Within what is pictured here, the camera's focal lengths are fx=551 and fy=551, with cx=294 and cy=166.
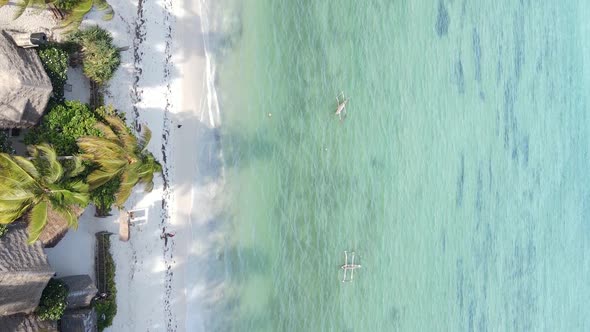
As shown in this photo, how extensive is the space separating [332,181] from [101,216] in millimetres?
6816

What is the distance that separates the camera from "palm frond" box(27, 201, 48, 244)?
9.46 m

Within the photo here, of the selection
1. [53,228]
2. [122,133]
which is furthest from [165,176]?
[53,228]

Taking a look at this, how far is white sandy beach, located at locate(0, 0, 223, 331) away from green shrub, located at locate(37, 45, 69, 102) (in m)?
0.46

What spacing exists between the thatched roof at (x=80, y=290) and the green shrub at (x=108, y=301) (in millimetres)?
433

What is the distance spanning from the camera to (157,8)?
12.6 m

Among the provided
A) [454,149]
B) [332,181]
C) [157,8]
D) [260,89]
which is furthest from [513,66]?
[157,8]

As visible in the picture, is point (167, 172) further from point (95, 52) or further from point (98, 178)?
point (95, 52)

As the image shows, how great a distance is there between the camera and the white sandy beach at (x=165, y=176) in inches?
467

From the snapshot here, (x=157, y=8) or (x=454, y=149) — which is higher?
(x=157, y=8)

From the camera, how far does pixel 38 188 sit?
9.30 meters

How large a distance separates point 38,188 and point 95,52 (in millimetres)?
3226

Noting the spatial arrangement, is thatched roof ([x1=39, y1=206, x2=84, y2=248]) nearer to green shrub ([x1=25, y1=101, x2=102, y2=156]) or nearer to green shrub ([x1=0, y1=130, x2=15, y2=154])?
green shrub ([x1=25, y1=101, x2=102, y2=156])

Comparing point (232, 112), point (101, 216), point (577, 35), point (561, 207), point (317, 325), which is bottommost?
point (317, 325)

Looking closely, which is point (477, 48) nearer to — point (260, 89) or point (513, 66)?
point (513, 66)
